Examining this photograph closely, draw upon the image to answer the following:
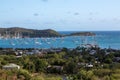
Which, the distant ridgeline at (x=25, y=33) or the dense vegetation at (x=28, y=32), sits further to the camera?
the dense vegetation at (x=28, y=32)

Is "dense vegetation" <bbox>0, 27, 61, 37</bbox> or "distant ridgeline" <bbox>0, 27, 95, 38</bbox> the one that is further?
"dense vegetation" <bbox>0, 27, 61, 37</bbox>

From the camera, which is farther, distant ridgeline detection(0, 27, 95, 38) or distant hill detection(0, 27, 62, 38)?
distant hill detection(0, 27, 62, 38)

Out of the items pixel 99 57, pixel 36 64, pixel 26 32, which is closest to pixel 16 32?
pixel 26 32

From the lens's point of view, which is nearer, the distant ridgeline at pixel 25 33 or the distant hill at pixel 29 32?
the distant ridgeline at pixel 25 33

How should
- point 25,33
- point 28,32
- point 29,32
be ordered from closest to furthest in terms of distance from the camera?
point 25,33, point 28,32, point 29,32

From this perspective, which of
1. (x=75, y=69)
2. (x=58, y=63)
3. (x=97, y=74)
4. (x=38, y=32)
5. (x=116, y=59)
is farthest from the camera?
(x=38, y=32)

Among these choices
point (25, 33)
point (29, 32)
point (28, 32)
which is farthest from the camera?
point (29, 32)

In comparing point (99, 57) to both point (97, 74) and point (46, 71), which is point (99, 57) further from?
point (97, 74)

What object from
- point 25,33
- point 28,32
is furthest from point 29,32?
point 25,33

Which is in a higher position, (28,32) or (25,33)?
(28,32)

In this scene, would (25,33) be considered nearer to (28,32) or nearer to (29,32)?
(28,32)

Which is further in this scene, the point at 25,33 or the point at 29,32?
the point at 29,32
